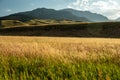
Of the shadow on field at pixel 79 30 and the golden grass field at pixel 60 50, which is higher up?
the golden grass field at pixel 60 50

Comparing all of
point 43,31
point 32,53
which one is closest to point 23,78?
point 32,53

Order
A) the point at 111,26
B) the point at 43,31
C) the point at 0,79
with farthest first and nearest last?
the point at 43,31 → the point at 111,26 → the point at 0,79

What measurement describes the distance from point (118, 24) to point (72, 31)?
52.9 ft

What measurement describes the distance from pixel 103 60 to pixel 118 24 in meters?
81.3

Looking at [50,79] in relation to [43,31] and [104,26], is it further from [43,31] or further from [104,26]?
[43,31]

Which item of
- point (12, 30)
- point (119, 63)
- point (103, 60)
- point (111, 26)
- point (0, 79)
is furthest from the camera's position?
point (12, 30)

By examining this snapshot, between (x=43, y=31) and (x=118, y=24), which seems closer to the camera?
(x=118, y=24)

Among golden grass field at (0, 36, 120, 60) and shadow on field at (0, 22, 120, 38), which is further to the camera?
shadow on field at (0, 22, 120, 38)

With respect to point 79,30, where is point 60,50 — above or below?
above

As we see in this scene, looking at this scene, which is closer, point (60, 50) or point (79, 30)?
point (60, 50)

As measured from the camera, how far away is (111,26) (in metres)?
87.0

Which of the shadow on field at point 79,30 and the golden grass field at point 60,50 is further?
the shadow on field at point 79,30

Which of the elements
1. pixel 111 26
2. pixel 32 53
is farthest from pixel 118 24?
pixel 32 53

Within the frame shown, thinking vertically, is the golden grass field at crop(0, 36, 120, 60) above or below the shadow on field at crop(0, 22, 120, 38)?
above
